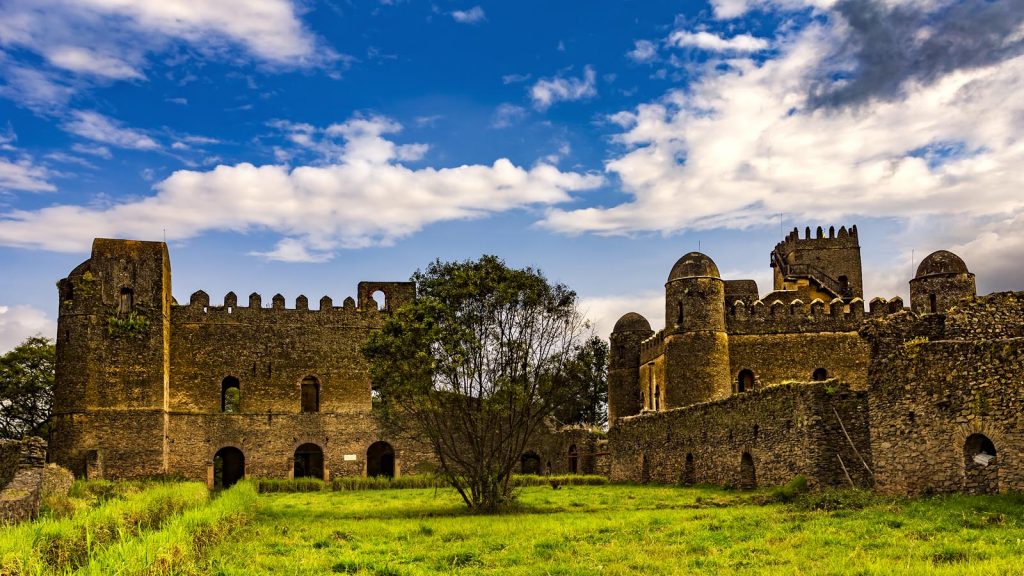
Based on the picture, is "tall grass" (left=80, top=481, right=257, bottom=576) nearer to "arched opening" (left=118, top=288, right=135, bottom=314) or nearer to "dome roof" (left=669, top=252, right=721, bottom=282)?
"dome roof" (left=669, top=252, right=721, bottom=282)

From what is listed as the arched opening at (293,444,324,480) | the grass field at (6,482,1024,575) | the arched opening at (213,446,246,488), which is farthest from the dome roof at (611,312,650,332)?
the grass field at (6,482,1024,575)

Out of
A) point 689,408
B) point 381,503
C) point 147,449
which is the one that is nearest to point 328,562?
point 381,503

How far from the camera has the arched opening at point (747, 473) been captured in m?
25.1

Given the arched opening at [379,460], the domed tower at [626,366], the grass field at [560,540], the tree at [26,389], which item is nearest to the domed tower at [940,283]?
the domed tower at [626,366]

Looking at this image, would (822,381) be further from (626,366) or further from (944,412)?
(626,366)

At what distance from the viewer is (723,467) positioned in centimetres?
2680

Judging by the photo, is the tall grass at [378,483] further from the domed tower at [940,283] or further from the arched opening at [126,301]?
the domed tower at [940,283]

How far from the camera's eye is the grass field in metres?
11.5

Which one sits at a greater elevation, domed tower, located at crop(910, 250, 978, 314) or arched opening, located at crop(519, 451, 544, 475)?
domed tower, located at crop(910, 250, 978, 314)

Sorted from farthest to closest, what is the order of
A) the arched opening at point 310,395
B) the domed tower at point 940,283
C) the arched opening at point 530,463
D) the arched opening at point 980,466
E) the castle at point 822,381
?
the arched opening at point 530,463 < the arched opening at point 310,395 < the domed tower at point 940,283 < the castle at point 822,381 < the arched opening at point 980,466

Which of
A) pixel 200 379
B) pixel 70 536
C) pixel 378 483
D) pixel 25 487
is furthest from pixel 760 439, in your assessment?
pixel 200 379

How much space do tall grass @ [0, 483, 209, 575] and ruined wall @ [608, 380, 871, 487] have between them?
43.5ft

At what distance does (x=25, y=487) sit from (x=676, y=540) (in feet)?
42.0

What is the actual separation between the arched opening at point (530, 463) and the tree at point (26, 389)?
2373cm
